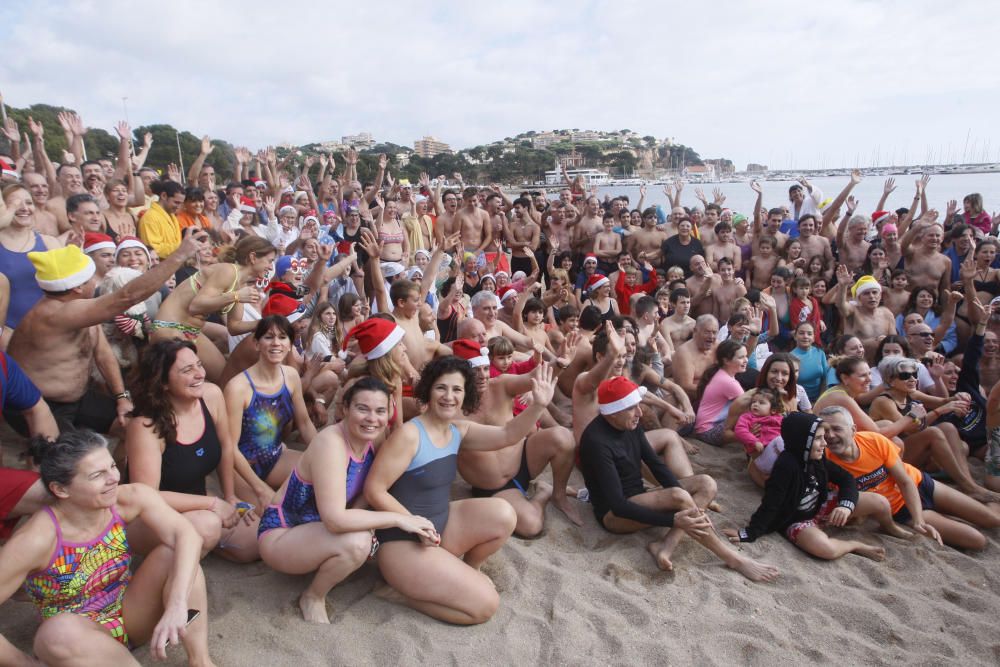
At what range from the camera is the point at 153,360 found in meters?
3.08

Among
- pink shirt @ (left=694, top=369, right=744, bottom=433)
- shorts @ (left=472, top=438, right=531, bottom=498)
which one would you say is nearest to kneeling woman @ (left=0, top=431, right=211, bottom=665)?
shorts @ (left=472, top=438, right=531, bottom=498)

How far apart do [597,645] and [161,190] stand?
6.26 m

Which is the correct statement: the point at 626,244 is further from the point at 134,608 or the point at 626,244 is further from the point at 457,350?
the point at 134,608

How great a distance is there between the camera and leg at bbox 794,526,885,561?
12.9ft

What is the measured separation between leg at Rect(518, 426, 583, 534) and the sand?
17cm

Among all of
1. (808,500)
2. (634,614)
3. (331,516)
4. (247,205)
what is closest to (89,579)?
(331,516)

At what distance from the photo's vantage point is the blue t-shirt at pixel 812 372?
5.88 meters

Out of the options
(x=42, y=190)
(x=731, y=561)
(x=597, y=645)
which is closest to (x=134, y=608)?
(x=597, y=645)

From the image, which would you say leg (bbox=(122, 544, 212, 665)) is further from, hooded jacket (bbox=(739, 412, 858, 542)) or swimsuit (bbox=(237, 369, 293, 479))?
hooded jacket (bbox=(739, 412, 858, 542))

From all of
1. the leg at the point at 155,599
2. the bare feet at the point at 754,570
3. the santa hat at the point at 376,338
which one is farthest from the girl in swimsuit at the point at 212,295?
the bare feet at the point at 754,570

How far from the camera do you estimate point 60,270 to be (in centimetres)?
333

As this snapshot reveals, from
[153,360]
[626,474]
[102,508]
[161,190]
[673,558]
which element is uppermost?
[161,190]

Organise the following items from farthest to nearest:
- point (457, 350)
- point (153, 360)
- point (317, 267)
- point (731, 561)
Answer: point (317, 267), point (457, 350), point (731, 561), point (153, 360)

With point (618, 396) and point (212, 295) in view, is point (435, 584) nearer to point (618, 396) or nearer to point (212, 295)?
point (618, 396)
